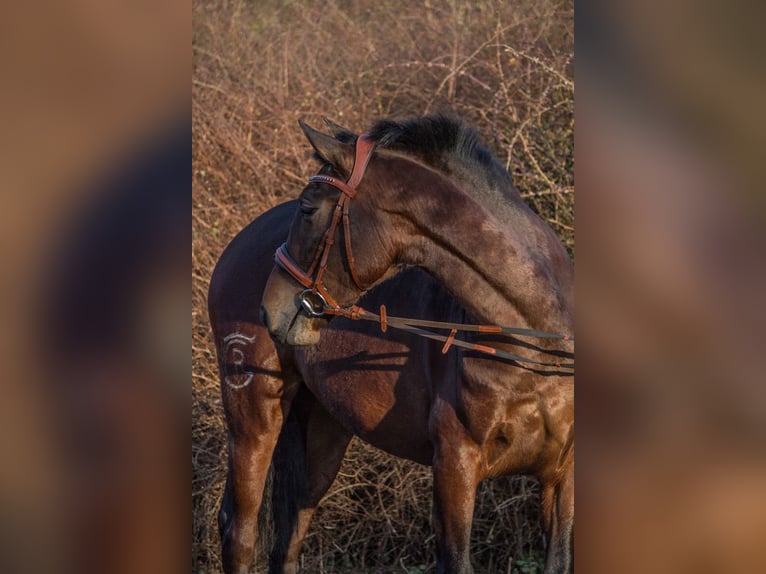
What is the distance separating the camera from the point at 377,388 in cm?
365

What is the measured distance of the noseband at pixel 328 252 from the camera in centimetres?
297

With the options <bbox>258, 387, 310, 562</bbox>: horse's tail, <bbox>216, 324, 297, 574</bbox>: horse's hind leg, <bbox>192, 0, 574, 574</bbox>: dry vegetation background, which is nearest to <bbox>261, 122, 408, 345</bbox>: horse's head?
<bbox>216, 324, 297, 574</bbox>: horse's hind leg

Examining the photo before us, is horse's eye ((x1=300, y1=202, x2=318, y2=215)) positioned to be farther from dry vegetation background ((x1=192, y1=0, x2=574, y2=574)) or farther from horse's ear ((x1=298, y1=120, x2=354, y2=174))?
dry vegetation background ((x1=192, y1=0, x2=574, y2=574))

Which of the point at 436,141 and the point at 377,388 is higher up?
the point at 436,141

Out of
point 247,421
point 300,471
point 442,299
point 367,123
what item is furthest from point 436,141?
point 367,123

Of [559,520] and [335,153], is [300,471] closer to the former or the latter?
[559,520]

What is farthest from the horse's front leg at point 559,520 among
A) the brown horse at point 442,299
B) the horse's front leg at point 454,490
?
the horse's front leg at point 454,490

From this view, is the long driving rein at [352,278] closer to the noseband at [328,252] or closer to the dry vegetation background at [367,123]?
the noseband at [328,252]

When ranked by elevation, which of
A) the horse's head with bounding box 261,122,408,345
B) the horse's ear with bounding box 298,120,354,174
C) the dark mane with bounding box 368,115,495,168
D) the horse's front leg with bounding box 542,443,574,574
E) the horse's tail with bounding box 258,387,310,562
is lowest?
the horse's tail with bounding box 258,387,310,562

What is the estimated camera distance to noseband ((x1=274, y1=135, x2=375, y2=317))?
2967mm

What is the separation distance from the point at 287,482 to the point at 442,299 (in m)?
1.53
